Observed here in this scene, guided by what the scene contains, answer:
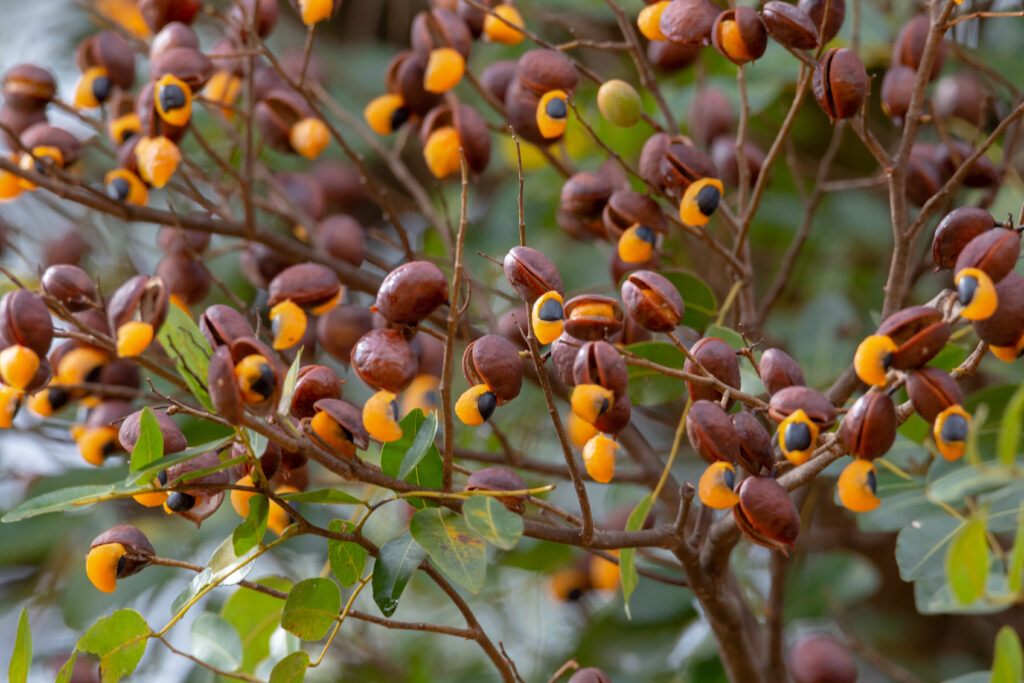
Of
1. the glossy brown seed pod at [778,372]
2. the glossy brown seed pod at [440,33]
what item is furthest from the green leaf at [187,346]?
the glossy brown seed pod at [440,33]

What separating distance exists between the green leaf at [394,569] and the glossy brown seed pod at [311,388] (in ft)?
0.34

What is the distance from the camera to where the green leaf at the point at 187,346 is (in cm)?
59

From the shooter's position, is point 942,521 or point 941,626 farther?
point 941,626

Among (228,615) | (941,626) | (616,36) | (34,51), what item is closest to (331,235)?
(228,615)

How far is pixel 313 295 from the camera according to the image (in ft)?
2.71

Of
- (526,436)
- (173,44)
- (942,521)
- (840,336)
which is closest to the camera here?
(942,521)

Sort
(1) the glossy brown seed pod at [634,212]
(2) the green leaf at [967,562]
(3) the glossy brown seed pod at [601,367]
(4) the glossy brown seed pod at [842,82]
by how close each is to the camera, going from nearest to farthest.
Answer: (2) the green leaf at [967,562], (3) the glossy brown seed pod at [601,367], (4) the glossy brown seed pod at [842,82], (1) the glossy brown seed pod at [634,212]

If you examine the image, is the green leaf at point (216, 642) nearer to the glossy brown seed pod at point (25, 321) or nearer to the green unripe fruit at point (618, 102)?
the glossy brown seed pod at point (25, 321)

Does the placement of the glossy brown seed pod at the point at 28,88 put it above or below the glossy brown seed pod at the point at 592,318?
below

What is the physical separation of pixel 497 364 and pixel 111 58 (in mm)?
595

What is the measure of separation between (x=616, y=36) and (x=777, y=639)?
3.33ft

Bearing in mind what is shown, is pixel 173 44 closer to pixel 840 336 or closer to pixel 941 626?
pixel 840 336

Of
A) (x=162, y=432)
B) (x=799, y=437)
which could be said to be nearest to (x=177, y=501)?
(x=162, y=432)

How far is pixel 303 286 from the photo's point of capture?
2.70 feet
